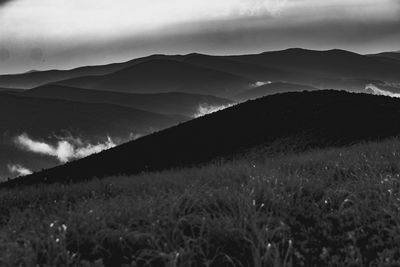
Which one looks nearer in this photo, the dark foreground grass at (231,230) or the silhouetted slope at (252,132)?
the dark foreground grass at (231,230)

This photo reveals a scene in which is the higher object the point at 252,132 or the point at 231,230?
the point at 231,230

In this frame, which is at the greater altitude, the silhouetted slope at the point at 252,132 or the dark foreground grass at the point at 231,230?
the dark foreground grass at the point at 231,230

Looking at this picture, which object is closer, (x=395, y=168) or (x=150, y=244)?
(x=150, y=244)

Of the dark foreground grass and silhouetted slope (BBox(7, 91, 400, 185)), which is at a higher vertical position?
the dark foreground grass

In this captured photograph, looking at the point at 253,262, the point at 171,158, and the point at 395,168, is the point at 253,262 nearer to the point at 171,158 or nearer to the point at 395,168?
the point at 395,168

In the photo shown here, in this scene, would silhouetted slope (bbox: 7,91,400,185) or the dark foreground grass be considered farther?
silhouetted slope (bbox: 7,91,400,185)

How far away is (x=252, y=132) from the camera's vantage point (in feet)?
119

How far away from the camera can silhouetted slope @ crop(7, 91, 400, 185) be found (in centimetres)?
3072

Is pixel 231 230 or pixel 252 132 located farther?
pixel 252 132

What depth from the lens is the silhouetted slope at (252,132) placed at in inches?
1209

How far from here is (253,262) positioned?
508 cm

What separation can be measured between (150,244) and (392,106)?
34.4 meters

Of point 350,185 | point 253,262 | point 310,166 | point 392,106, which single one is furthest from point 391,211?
point 392,106

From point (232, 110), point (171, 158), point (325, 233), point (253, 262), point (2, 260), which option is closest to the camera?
point (2, 260)
